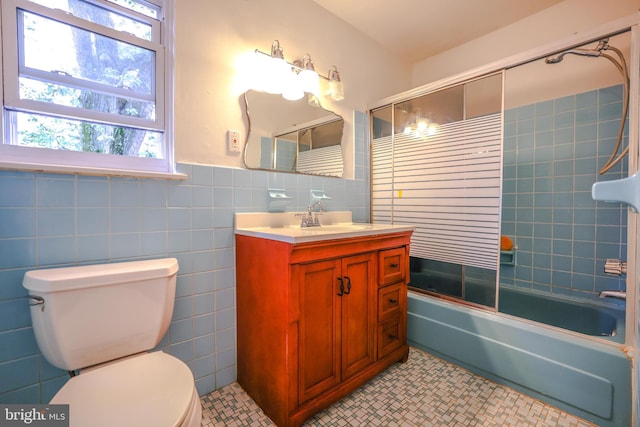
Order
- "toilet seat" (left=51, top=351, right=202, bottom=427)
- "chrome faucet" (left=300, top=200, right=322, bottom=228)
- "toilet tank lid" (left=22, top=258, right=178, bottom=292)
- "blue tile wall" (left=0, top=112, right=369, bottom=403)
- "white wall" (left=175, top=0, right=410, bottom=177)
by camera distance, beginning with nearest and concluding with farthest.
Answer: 1. "toilet seat" (left=51, top=351, right=202, bottom=427)
2. "toilet tank lid" (left=22, top=258, right=178, bottom=292)
3. "blue tile wall" (left=0, top=112, right=369, bottom=403)
4. "white wall" (left=175, top=0, right=410, bottom=177)
5. "chrome faucet" (left=300, top=200, right=322, bottom=228)

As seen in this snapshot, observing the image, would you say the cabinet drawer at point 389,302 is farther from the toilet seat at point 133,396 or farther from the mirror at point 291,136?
the toilet seat at point 133,396

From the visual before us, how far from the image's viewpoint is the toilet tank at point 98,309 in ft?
A: 3.08

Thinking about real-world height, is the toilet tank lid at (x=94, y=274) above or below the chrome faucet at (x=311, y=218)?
below

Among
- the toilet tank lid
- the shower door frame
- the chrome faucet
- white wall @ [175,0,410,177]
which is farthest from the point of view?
the chrome faucet

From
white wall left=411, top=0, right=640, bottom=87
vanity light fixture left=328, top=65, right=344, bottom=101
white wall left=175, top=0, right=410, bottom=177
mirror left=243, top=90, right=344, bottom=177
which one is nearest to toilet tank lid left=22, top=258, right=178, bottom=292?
white wall left=175, top=0, right=410, bottom=177

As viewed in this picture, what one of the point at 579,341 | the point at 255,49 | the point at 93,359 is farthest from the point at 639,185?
the point at 255,49

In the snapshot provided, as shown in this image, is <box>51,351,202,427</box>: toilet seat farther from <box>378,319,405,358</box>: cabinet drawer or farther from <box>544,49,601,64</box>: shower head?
<box>544,49,601,64</box>: shower head

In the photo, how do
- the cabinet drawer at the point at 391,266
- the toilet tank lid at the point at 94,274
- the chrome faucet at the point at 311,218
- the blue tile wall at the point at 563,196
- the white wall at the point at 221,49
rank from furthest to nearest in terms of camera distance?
the blue tile wall at the point at 563,196 < the chrome faucet at the point at 311,218 < the cabinet drawer at the point at 391,266 < the white wall at the point at 221,49 < the toilet tank lid at the point at 94,274

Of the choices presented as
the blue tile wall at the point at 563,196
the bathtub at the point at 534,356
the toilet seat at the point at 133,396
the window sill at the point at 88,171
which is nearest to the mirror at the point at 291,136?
the window sill at the point at 88,171

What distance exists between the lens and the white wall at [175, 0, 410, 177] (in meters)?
1.40

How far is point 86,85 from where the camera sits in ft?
3.90

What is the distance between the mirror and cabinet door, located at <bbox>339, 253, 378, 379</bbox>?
2.56 feet

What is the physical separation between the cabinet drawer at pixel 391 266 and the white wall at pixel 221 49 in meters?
1.01

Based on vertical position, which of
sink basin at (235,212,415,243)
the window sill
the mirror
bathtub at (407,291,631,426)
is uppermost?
the mirror
